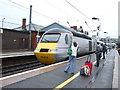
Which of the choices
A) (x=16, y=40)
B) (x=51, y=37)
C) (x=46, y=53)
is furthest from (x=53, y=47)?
(x=16, y=40)

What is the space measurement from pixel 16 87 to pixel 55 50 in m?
6.21

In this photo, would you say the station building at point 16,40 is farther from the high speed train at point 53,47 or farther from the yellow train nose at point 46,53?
the yellow train nose at point 46,53

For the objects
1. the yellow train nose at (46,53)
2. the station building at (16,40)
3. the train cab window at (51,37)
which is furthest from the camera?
the station building at (16,40)

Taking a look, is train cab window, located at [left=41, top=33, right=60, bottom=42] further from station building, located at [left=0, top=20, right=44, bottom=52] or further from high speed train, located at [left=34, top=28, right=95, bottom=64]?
station building, located at [left=0, top=20, right=44, bottom=52]

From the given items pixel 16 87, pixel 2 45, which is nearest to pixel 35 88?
pixel 16 87

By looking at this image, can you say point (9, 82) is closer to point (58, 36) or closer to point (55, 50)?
point (55, 50)

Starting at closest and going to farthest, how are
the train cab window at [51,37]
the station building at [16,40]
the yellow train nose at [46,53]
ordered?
the yellow train nose at [46,53] → the train cab window at [51,37] → the station building at [16,40]

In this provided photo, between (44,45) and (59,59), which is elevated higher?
(44,45)

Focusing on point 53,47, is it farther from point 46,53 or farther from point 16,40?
point 16,40

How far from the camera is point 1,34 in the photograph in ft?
74.9

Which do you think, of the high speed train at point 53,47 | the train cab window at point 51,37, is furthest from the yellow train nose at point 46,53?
the train cab window at point 51,37

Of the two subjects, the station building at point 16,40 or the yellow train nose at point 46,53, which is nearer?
the yellow train nose at point 46,53

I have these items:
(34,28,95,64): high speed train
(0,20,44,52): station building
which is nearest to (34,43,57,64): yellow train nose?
(34,28,95,64): high speed train

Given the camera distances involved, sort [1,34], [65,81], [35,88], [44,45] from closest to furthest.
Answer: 1. [35,88]
2. [65,81]
3. [44,45]
4. [1,34]
